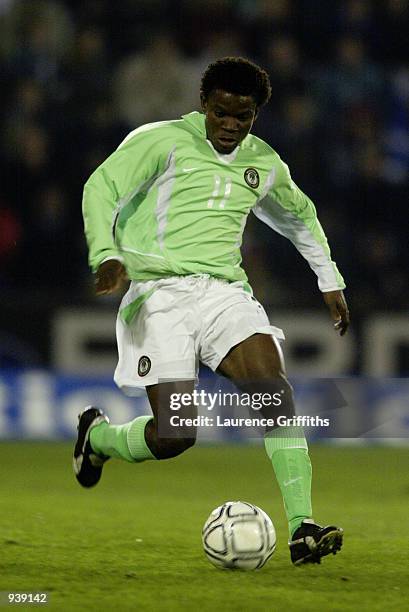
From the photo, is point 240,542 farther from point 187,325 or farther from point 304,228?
point 304,228

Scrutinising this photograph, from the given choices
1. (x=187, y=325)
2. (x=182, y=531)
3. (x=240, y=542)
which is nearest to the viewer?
(x=240, y=542)

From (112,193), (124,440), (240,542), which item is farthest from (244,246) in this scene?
(240,542)

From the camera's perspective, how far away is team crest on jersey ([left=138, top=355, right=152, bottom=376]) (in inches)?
172

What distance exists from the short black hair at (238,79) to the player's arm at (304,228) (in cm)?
32

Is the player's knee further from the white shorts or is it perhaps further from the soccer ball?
the soccer ball

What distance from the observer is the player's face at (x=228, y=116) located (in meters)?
4.27

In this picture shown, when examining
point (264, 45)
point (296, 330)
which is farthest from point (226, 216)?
point (264, 45)

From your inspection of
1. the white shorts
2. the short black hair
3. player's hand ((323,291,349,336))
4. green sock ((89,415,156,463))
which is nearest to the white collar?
the short black hair

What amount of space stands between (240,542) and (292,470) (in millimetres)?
294

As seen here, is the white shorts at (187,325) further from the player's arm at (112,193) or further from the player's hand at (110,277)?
the player's hand at (110,277)

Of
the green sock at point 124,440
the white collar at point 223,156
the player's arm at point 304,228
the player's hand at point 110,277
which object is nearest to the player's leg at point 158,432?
the green sock at point 124,440

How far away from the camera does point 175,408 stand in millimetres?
4238

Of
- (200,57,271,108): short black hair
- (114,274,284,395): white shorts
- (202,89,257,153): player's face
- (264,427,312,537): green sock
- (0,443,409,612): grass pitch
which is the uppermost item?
(200,57,271,108): short black hair

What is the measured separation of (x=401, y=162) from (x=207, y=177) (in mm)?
5194
